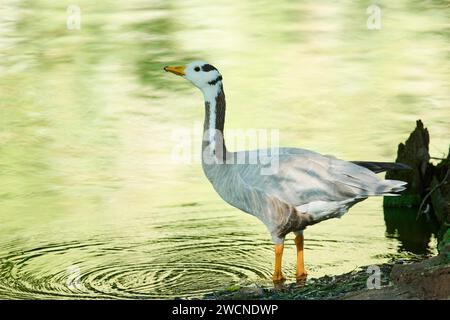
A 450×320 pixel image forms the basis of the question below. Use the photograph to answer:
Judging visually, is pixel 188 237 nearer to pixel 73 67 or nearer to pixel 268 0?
pixel 73 67

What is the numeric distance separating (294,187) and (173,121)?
7787 millimetres

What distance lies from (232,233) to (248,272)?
5.28 feet

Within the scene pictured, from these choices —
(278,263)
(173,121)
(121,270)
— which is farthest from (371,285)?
(173,121)

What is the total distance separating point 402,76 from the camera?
21.7m

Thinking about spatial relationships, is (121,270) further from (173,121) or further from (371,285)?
(173,121)

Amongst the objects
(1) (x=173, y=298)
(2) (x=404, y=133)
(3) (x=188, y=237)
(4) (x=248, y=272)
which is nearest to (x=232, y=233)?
(3) (x=188, y=237)

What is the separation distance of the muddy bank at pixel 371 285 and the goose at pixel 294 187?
0.66m

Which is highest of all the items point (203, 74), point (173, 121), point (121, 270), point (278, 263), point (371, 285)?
point (203, 74)

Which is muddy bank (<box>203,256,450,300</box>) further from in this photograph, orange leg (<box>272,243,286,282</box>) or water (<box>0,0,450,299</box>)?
water (<box>0,0,450,299</box>)

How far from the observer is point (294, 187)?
11.2 meters

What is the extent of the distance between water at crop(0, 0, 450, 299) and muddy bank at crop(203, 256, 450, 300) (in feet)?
2.81

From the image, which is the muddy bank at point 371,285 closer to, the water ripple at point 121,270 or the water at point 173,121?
the water ripple at point 121,270

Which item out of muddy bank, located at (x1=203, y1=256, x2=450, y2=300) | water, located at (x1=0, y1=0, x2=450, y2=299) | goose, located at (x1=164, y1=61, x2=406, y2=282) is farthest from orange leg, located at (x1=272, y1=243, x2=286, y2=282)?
muddy bank, located at (x1=203, y1=256, x2=450, y2=300)

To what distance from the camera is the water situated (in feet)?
40.8
